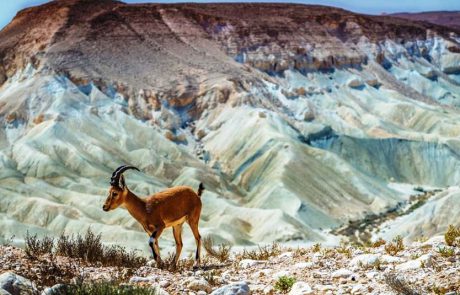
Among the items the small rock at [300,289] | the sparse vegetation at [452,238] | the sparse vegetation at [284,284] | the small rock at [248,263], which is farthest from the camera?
the small rock at [248,263]

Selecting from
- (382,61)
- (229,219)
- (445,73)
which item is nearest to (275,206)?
(229,219)

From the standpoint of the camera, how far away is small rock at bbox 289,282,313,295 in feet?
30.2

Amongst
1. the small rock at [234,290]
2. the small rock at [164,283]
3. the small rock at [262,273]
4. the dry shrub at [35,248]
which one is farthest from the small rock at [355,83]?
the small rock at [234,290]

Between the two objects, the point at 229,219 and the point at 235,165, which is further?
the point at 235,165

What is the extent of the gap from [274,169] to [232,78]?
20.3 m

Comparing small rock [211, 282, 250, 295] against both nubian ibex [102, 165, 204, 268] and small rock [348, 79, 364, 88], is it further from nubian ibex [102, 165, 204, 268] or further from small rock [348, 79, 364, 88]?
small rock [348, 79, 364, 88]

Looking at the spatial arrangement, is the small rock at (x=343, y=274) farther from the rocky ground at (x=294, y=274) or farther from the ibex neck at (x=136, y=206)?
the ibex neck at (x=136, y=206)

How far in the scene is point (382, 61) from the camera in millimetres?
119375

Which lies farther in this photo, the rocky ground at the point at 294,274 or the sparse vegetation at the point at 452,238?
the sparse vegetation at the point at 452,238

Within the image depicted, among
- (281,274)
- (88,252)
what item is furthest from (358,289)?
(88,252)

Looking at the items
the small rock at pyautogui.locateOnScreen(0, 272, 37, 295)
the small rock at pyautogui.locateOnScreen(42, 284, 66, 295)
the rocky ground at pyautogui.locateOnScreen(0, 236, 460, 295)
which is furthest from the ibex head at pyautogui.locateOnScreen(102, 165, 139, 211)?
the small rock at pyautogui.locateOnScreen(42, 284, 66, 295)

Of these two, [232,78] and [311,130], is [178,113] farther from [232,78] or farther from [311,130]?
[311,130]

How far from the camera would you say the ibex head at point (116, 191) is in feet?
40.2

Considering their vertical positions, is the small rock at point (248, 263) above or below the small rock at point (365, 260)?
below
